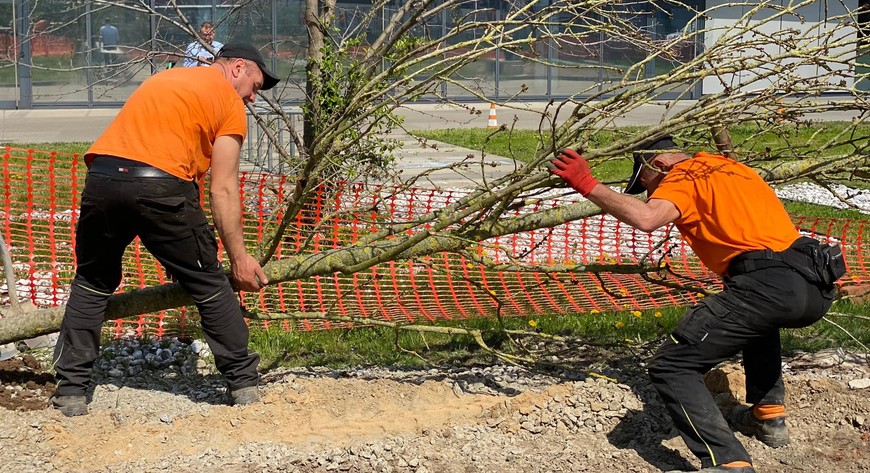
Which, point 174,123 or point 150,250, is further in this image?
point 150,250

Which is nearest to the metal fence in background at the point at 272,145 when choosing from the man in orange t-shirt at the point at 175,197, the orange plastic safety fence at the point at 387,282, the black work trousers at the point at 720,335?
the orange plastic safety fence at the point at 387,282

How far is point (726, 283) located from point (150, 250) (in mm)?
2554

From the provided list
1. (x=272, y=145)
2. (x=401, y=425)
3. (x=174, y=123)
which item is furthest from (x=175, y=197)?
(x=272, y=145)

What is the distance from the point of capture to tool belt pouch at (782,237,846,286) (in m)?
4.16

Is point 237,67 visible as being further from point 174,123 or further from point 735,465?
point 735,465

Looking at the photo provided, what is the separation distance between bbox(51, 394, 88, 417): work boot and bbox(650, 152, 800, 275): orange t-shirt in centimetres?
280

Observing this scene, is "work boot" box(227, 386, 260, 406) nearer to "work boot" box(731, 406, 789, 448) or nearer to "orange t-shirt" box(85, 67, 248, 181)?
"orange t-shirt" box(85, 67, 248, 181)

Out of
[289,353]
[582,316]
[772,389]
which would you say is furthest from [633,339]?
[289,353]

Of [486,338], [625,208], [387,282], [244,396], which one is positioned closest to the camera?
[625,208]

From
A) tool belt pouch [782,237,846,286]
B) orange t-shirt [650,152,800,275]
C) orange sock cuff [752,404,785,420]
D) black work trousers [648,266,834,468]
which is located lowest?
orange sock cuff [752,404,785,420]

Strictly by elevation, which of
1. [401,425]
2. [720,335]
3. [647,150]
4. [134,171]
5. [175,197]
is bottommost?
[401,425]

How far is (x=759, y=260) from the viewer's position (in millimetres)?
4168

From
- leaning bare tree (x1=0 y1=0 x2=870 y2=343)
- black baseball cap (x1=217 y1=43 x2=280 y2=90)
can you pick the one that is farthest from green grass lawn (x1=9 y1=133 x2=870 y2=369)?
black baseball cap (x1=217 y1=43 x2=280 y2=90)

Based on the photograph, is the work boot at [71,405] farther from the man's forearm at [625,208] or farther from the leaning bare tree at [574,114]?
the man's forearm at [625,208]
